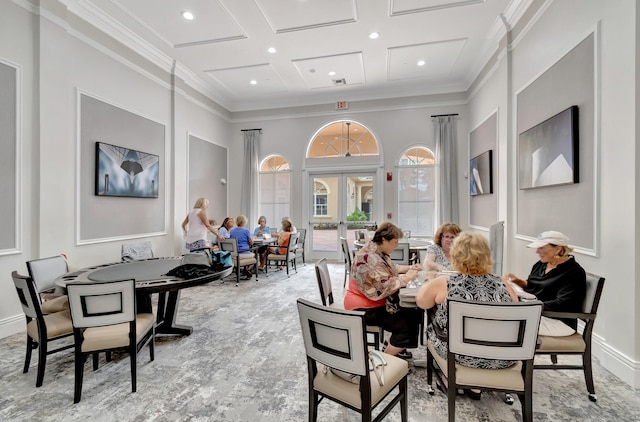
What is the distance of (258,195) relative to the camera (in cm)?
777

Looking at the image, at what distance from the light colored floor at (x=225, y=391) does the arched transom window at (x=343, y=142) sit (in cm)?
510

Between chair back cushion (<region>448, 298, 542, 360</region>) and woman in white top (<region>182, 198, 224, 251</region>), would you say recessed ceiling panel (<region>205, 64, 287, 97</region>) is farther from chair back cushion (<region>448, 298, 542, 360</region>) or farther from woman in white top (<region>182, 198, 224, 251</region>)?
chair back cushion (<region>448, 298, 542, 360</region>)

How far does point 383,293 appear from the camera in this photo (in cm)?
215

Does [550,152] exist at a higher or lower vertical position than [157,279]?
higher

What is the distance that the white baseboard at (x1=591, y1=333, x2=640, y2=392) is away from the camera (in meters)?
2.18

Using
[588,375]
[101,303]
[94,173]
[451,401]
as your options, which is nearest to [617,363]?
[588,375]

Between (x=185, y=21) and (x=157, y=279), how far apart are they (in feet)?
12.6

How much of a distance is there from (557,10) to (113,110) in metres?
5.79

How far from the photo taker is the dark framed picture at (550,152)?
112 inches

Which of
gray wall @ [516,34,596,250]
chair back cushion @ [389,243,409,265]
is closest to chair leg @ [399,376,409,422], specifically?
gray wall @ [516,34,596,250]

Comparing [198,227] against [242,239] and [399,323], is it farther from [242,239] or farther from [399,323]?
[399,323]

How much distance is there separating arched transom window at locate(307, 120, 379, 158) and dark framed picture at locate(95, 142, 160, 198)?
12.0ft

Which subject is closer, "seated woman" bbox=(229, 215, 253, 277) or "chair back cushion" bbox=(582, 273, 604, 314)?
"chair back cushion" bbox=(582, 273, 604, 314)

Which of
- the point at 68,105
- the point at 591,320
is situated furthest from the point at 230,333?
the point at 68,105
